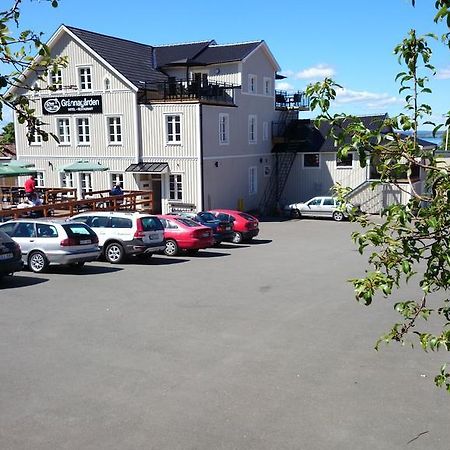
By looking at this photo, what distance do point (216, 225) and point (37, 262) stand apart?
908cm

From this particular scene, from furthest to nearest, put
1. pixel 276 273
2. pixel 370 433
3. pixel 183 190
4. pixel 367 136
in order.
A: pixel 183 190 → pixel 276 273 → pixel 370 433 → pixel 367 136

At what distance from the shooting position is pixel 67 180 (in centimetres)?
3725

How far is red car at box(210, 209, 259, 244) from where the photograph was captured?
1022 inches

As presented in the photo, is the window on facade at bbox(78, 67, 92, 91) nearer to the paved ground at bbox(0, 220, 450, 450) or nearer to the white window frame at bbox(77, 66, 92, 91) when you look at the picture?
the white window frame at bbox(77, 66, 92, 91)

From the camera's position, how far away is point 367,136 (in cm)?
365

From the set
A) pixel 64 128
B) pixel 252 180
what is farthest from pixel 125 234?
pixel 252 180

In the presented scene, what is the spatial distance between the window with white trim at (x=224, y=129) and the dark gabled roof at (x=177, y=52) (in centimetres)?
581

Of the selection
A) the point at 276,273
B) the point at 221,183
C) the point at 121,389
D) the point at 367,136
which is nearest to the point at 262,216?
the point at 221,183

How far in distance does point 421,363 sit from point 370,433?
288 cm

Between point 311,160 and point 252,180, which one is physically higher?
point 311,160

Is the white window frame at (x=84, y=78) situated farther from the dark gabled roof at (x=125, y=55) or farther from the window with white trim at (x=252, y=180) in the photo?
the window with white trim at (x=252, y=180)

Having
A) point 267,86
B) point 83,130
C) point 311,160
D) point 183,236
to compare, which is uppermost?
point 267,86

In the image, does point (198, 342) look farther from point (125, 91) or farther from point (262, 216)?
point (262, 216)

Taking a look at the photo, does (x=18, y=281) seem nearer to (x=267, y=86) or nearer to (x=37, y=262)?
(x=37, y=262)
